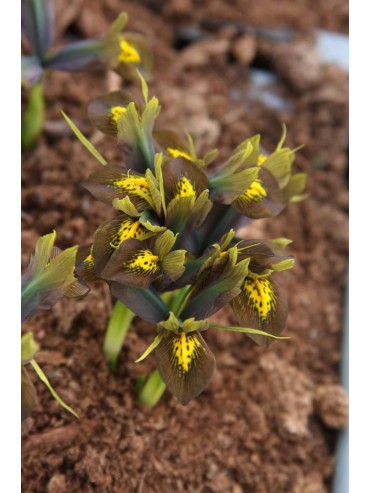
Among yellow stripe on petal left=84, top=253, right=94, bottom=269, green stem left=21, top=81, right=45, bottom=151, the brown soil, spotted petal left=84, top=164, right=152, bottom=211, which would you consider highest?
spotted petal left=84, top=164, right=152, bottom=211

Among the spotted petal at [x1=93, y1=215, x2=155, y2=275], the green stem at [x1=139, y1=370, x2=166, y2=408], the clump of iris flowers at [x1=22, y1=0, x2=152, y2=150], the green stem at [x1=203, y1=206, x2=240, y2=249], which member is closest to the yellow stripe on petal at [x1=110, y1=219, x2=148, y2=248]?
the spotted petal at [x1=93, y1=215, x2=155, y2=275]

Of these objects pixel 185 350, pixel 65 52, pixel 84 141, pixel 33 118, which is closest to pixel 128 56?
pixel 65 52

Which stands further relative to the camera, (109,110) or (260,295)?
(109,110)

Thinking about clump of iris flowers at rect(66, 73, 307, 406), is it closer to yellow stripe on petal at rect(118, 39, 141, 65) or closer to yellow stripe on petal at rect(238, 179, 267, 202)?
yellow stripe on petal at rect(238, 179, 267, 202)

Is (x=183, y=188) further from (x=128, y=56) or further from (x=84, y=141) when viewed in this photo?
(x=128, y=56)

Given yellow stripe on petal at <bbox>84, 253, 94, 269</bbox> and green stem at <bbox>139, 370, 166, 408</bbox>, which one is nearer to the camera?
yellow stripe on petal at <bbox>84, 253, 94, 269</bbox>
